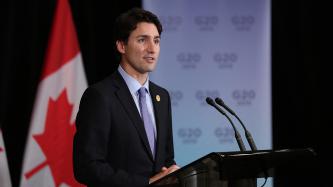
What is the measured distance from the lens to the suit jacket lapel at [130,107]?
2.82 metres

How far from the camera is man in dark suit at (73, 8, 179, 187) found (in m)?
2.67

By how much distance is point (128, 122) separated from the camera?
2.81 meters

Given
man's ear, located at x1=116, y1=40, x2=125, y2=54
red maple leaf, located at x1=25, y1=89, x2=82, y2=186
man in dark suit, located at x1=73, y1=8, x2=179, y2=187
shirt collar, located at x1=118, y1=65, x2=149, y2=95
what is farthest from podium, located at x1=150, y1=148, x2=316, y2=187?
red maple leaf, located at x1=25, y1=89, x2=82, y2=186

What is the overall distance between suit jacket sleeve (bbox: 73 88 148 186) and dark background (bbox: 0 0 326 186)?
108 inches

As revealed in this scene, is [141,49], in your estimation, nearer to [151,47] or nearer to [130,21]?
[151,47]

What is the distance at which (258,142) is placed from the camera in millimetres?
5422

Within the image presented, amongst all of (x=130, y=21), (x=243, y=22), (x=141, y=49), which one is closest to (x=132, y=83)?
(x=141, y=49)

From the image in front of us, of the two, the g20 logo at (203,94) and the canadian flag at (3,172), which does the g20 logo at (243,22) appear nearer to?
the g20 logo at (203,94)

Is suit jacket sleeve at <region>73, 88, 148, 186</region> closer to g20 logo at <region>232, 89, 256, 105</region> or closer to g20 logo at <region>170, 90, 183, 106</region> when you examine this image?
g20 logo at <region>170, 90, 183, 106</region>

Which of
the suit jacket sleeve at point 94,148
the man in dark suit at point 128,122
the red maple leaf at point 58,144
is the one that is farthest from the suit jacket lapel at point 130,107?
the red maple leaf at point 58,144

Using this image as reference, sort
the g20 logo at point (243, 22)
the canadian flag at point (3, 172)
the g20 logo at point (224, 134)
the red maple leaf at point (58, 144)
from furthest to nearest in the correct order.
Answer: the g20 logo at point (243, 22)
the g20 logo at point (224, 134)
the red maple leaf at point (58, 144)
the canadian flag at point (3, 172)

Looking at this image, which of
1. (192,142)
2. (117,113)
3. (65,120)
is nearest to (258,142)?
(192,142)
